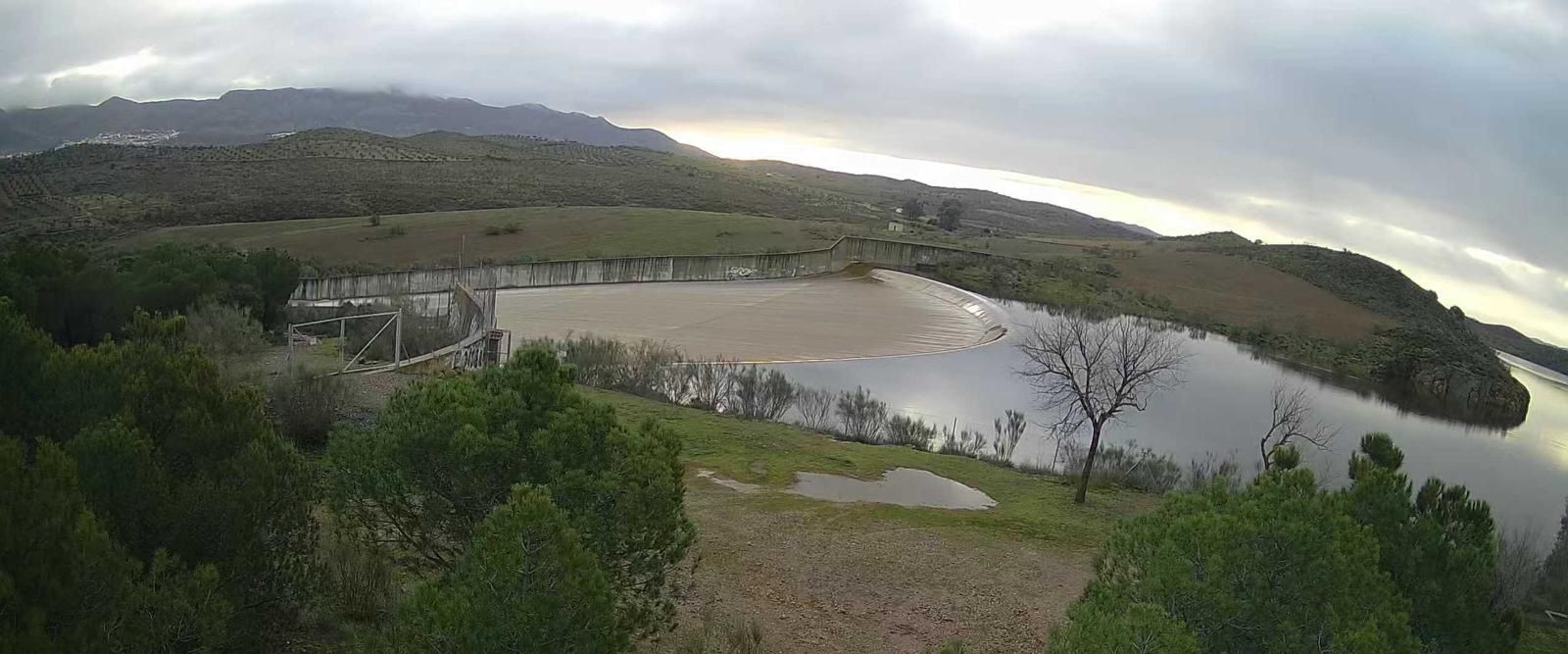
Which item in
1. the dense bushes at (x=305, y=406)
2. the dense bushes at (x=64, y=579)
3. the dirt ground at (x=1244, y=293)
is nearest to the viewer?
the dense bushes at (x=64, y=579)

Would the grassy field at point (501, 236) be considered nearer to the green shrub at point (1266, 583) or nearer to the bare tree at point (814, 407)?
the bare tree at point (814, 407)

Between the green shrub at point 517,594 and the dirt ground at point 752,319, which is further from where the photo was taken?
the dirt ground at point 752,319

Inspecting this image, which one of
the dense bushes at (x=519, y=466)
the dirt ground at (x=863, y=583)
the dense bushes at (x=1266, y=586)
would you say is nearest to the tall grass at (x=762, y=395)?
the dirt ground at (x=863, y=583)

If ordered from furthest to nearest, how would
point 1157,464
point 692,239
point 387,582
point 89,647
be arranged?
1. point 692,239
2. point 1157,464
3. point 387,582
4. point 89,647

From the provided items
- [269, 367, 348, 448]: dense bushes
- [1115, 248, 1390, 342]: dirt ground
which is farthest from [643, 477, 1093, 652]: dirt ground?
[1115, 248, 1390, 342]: dirt ground

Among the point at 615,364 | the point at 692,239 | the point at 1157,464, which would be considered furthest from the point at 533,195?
the point at 1157,464

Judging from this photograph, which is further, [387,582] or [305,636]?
[387,582]

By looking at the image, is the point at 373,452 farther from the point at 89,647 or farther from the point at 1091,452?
the point at 1091,452

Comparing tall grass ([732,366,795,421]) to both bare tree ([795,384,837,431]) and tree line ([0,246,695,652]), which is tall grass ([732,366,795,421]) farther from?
tree line ([0,246,695,652])

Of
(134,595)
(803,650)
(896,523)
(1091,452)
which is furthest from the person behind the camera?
(1091,452)
